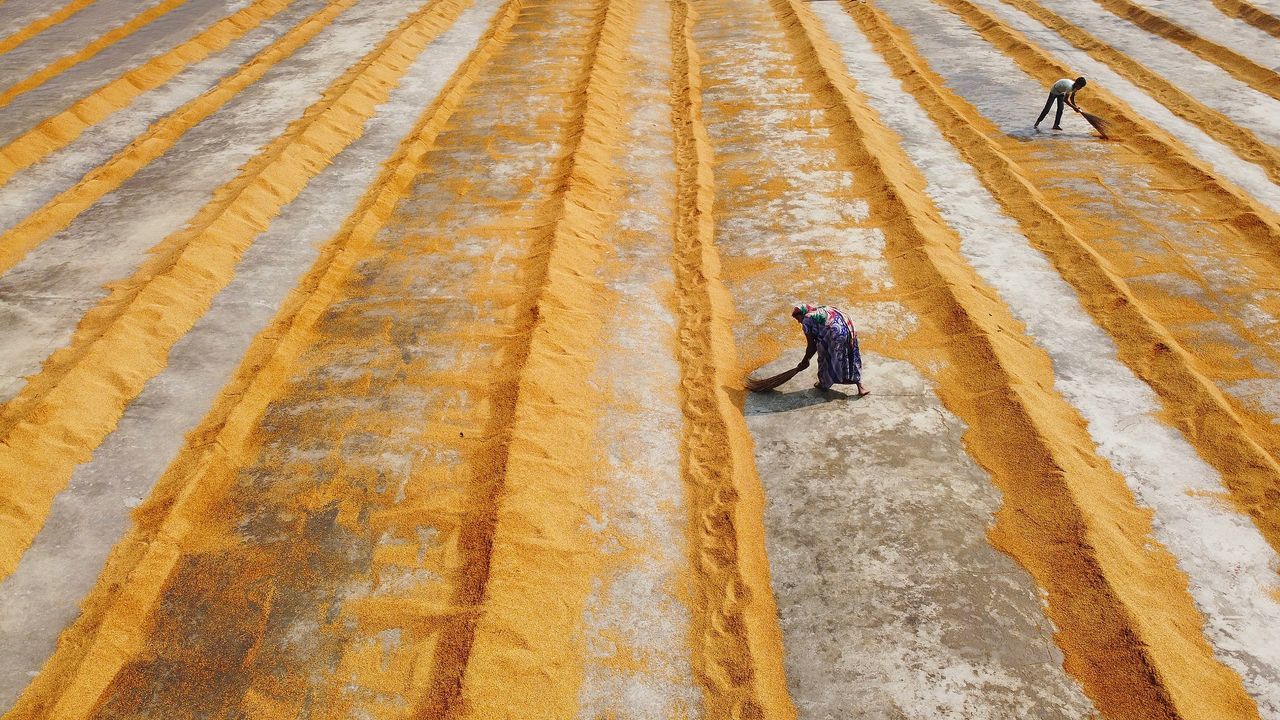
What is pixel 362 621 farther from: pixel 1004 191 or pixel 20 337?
pixel 1004 191

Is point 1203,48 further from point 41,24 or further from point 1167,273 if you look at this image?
point 41,24

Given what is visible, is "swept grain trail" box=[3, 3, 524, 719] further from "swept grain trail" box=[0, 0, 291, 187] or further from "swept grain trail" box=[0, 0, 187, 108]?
"swept grain trail" box=[0, 0, 187, 108]

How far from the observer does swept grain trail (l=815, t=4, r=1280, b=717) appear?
514 cm

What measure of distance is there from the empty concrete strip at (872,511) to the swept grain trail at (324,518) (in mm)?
2517

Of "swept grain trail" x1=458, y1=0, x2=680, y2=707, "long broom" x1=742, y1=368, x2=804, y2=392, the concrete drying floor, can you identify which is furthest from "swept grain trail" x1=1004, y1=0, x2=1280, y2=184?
"swept grain trail" x1=458, y1=0, x2=680, y2=707

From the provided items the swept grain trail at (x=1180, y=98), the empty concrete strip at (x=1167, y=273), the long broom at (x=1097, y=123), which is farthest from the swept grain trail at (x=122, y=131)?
the swept grain trail at (x=1180, y=98)

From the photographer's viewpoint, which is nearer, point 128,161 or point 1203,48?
point 128,161

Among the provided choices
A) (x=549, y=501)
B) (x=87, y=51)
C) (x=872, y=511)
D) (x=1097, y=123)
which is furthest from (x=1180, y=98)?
(x=87, y=51)

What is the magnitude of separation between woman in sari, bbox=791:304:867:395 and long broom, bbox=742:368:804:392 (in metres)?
0.17

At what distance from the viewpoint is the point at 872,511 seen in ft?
19.8

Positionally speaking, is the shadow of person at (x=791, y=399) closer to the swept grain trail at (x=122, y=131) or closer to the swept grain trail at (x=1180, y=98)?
the swept grain trail at (x=122, y=131)

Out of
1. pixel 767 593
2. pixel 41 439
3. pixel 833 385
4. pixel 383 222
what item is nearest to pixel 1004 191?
pixel 833 385

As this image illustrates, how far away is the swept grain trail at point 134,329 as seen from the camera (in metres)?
6.36

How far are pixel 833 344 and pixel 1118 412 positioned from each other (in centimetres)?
274
